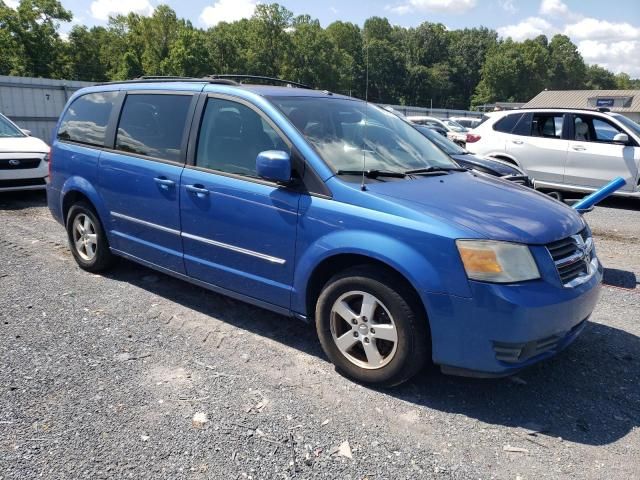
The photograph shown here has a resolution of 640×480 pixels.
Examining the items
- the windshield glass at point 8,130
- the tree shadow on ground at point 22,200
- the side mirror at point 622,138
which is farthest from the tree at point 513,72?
the tree shadow on ground at point 22,200

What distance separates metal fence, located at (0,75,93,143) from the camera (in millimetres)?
17281

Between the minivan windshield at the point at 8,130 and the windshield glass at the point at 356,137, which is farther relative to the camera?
the minivan windshield at the point at 8,130

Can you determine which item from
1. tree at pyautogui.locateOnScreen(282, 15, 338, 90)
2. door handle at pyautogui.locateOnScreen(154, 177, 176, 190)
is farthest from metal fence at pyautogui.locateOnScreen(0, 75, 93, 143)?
tree at pyautogui.locateOnScreen(282, 15, 338, 90)

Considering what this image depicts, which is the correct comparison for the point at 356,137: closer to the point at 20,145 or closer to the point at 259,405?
the point at 259,405

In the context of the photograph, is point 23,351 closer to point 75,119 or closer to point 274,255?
point 274,255

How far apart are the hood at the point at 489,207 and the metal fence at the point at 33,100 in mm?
17192

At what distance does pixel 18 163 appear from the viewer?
28.6 ft

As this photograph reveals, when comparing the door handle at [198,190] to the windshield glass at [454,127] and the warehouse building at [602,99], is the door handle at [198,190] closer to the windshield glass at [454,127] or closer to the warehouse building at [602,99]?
the windshield glass at [454,127]

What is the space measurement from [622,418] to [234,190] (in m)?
2.75

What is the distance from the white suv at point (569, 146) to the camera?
30.6 ft

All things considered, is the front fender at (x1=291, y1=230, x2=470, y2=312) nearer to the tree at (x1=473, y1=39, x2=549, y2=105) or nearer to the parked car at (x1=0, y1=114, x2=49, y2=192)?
the parked car at (x1=0, y1=114, x2=49, y2=192)

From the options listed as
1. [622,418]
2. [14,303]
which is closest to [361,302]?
[622,418]

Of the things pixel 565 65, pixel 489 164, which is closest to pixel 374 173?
pixel 489 164

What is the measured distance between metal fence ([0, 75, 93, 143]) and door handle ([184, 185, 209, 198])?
52.3 feet
